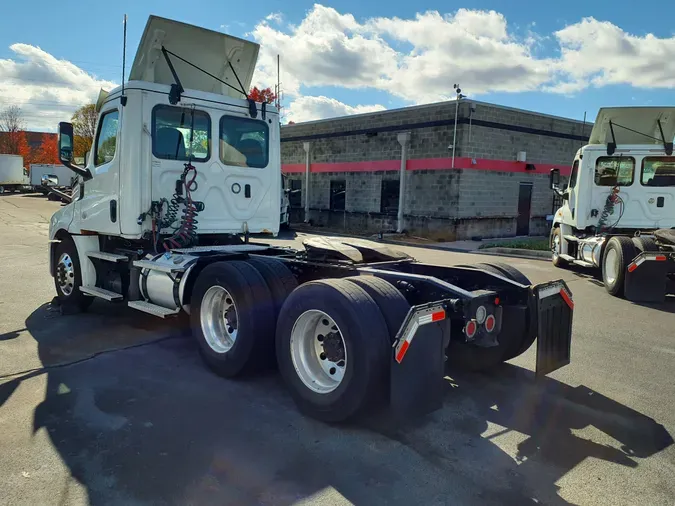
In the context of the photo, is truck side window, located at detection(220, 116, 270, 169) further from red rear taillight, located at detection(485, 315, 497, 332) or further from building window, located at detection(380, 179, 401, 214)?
building window, located at detection(380, 179, 401, 214)

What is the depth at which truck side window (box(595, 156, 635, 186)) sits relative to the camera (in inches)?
445

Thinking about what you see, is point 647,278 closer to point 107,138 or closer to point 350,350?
point 350,350

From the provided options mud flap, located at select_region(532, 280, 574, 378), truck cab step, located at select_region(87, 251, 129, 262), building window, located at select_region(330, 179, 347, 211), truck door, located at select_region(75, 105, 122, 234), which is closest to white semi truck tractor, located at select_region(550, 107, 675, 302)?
mud flap, located at select_region(532, 280, 574, 378)

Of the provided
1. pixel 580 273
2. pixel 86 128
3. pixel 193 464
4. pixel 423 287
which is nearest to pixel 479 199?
pixel 580 273

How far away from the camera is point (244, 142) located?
681 cm

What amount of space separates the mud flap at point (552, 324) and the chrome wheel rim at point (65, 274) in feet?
19.9

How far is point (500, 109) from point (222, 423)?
19.0m

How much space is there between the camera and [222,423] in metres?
3.98

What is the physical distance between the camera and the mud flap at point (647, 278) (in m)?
8.95

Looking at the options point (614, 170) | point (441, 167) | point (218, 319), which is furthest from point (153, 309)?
point (441, 167)

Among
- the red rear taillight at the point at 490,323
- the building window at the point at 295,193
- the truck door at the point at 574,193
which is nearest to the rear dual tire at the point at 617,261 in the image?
the truck door at the point at 574,193

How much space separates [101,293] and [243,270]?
2.67 m

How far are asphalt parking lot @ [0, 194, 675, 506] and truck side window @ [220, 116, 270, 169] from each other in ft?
7.92

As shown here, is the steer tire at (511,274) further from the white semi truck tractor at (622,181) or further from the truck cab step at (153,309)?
the white semi truck tractor at (622,181)
